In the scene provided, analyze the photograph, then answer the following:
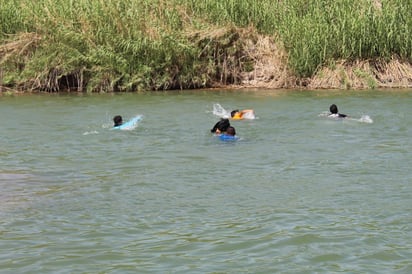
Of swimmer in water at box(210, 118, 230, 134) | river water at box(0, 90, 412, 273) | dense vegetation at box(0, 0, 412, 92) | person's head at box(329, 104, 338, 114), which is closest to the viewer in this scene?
river water at box(0, 90, 412, 273)

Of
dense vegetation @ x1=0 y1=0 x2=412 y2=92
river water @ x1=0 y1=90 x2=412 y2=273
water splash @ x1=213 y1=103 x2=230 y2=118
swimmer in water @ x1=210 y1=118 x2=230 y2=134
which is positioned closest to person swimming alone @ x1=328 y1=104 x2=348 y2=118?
river water @ x1=0 y1=90 x2=412 y2=273

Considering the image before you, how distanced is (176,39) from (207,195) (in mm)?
17346

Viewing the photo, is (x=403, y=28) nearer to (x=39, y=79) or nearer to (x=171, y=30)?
(x=171, y=30)

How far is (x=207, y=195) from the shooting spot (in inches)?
421

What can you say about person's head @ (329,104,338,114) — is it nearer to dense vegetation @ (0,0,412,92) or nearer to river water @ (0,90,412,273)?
river water @ (0,90,412,273)

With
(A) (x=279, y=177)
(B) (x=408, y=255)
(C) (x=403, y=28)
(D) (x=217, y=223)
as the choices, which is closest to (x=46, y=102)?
(C) (x=403, y=28)

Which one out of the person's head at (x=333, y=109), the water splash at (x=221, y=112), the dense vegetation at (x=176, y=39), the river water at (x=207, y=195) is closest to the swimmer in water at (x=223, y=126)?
the river water at (x=207, y=195)

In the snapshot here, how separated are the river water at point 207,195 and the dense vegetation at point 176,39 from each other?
294 inches

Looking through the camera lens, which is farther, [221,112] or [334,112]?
[221,112]

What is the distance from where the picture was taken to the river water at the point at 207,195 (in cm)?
801

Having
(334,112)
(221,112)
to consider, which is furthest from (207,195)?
(221,112)

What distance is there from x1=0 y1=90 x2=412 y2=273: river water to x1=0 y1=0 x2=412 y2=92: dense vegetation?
7.47 meters

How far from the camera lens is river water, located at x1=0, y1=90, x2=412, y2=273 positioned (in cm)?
801

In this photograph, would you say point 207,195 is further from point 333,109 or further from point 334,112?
point 334,112
